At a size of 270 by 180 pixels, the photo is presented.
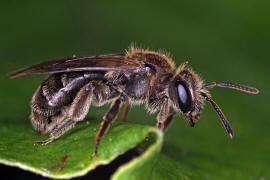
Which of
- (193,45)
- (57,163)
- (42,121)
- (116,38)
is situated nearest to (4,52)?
(116,38)

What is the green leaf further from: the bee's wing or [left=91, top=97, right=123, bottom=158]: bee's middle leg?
the bee's wing

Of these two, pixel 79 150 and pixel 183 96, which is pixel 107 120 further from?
pixel 183 96

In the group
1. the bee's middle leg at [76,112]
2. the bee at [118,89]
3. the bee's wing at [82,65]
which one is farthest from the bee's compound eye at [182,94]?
the bee's middle leg at [76,112]

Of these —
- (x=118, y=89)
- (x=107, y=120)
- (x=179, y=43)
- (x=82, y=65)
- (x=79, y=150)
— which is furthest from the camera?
(x=179, y=43)

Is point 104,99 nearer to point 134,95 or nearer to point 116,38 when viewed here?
point 134,95

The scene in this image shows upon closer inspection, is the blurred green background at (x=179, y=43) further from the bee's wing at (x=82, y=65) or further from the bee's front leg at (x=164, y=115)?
the bee's wing at (x=82, y=65)

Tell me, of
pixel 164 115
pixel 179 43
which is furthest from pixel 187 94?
pixel 179 43
